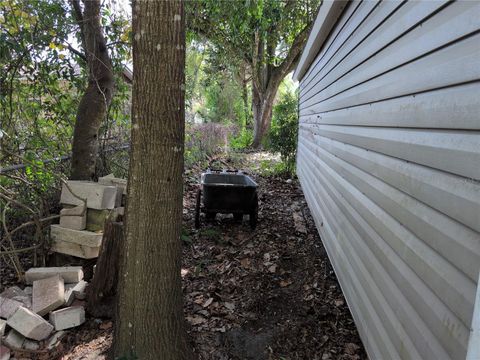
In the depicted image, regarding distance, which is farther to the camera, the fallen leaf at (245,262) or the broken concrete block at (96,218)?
the fallen leaf at (245,262)

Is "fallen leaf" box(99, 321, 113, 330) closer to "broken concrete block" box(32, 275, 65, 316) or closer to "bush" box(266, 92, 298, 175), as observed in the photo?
"broken concrete block" box(32, 275, 65, 316)

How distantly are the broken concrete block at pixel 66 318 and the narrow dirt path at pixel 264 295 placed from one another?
101 centimetres

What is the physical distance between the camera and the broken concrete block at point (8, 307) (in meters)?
2.99

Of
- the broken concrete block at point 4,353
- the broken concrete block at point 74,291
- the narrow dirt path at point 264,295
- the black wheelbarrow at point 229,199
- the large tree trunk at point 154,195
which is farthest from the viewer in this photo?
the black wheelbarrow at point 229,199

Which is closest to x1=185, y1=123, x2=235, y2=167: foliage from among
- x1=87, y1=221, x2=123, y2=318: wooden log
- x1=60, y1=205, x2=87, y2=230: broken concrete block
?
x1=60, y1=205, x2=87, y2=230: broken concrete block

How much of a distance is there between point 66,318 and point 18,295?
582mm

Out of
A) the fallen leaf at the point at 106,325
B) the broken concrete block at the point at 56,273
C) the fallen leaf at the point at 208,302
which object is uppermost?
the broken concrete block at the point at 56,273

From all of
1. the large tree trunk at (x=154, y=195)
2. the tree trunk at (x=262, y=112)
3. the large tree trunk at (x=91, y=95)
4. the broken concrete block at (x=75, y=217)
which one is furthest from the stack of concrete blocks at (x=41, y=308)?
the tree trunk at (x=262, y=112)

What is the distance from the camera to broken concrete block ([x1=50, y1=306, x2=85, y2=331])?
3.01m

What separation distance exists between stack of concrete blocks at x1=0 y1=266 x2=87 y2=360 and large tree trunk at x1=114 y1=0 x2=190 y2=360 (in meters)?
0.86

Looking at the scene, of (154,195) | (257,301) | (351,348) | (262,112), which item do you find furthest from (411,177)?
(262,112)

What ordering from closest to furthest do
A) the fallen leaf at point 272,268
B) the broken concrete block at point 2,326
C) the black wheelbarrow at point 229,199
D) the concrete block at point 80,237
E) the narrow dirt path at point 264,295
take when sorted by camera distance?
the broken concrete block at point 2,326, the narrow dirt path at point 264,295, the concrete block at point 80,237, the fallen leaf at point 272,268, the black wheelbarrow at point 229,199

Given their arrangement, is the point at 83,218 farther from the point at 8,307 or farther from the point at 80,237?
the point at 8,307

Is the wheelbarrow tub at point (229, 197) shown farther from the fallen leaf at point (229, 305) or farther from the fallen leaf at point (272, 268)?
the fallen leaf at point (229, 305)
